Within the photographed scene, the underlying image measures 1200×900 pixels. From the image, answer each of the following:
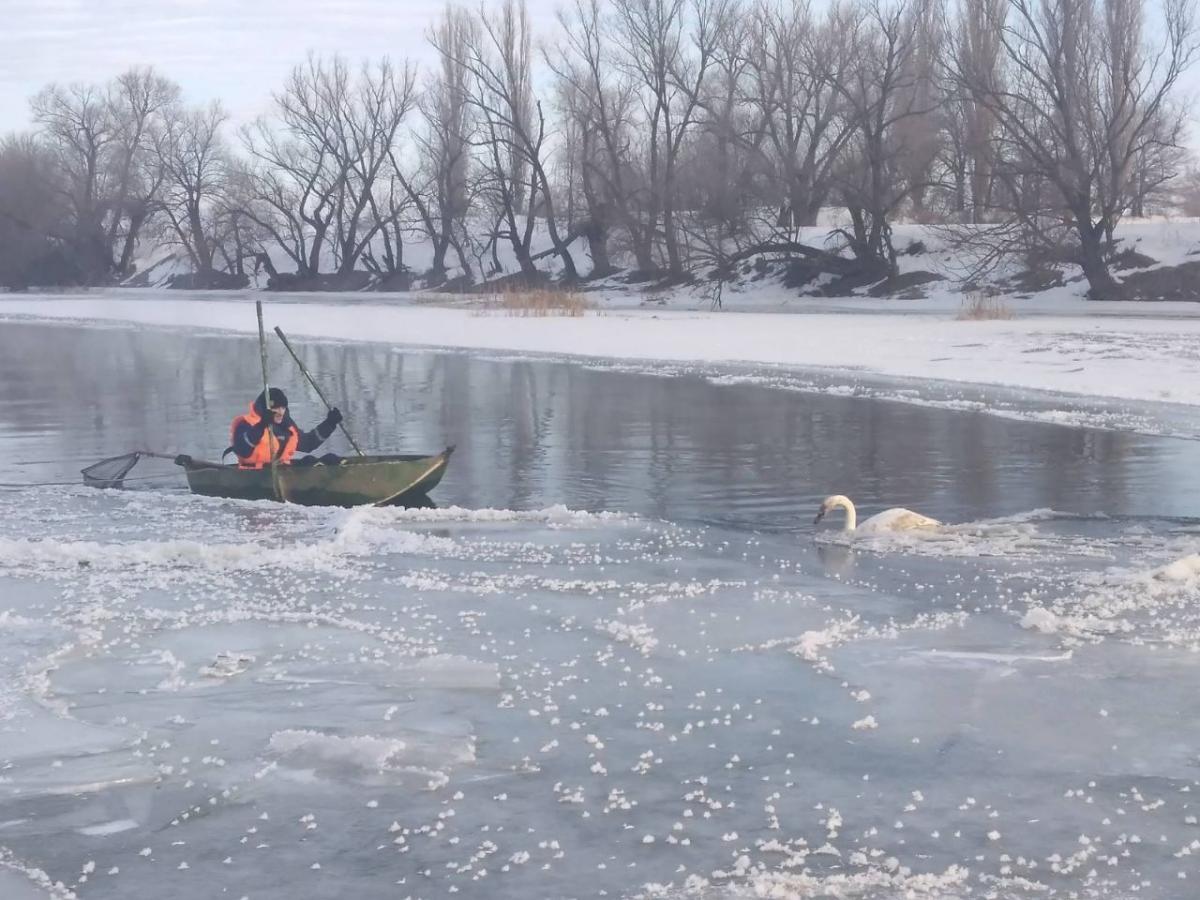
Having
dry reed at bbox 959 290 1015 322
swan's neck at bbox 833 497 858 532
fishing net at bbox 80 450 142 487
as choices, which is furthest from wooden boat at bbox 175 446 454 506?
dry reed at bbox 959 290 1015 322

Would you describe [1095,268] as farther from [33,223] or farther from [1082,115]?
[33,223]

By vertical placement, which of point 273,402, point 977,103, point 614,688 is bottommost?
point 614,688

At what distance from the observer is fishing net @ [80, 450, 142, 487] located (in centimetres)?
1261

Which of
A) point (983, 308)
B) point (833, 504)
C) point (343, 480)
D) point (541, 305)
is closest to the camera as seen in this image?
point (833, 504)

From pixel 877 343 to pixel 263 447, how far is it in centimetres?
1595

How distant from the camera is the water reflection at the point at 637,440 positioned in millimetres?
11727

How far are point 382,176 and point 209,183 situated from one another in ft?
44.8

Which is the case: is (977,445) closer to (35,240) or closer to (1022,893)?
(1022,893)

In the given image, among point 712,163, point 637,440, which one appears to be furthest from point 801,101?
point 637,440

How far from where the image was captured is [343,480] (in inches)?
455

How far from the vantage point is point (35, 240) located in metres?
73.7

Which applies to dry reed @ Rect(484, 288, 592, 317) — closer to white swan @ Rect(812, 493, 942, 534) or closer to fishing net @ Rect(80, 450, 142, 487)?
fishing net @ Rect(80, 450, 142, 487)

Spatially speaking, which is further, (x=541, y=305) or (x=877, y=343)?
(x=541, y=305)

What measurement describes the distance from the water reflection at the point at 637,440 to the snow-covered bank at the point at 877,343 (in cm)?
182
